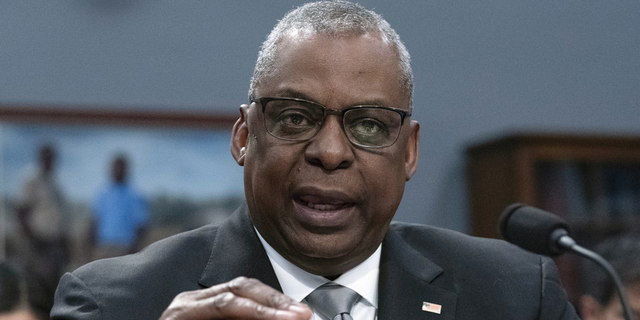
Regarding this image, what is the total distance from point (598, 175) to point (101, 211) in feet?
7.98

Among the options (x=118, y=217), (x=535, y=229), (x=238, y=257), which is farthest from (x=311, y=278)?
(x=118, y=217)

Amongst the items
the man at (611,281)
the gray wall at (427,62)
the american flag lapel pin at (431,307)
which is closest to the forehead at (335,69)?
the american flag lapel pin at (431,307)

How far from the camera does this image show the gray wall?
9.71 feet

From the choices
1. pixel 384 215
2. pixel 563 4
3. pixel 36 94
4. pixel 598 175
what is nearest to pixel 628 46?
pixel 563 4

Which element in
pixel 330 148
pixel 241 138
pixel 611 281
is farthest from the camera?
pixel 611 281

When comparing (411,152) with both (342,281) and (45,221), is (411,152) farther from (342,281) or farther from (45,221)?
(45,221)

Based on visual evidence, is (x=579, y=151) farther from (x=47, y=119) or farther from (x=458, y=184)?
(x=47, y=119)

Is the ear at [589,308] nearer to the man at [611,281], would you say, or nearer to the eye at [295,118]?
the man at [611,281]

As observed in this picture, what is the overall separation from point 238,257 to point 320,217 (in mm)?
266

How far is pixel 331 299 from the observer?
1231mm

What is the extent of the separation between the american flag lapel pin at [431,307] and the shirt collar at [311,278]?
0.11 m

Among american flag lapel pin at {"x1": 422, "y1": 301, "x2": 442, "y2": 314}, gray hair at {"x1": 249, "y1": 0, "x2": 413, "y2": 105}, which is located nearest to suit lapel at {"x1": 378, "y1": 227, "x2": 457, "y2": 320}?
american flag lapel pin at {"x1": 422, "y1": 301, "x2": 442, "y2": 314}

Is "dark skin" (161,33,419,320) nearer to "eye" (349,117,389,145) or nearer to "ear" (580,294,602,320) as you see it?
"eye" (349,117,389,145)

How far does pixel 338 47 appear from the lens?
117 centimetres
